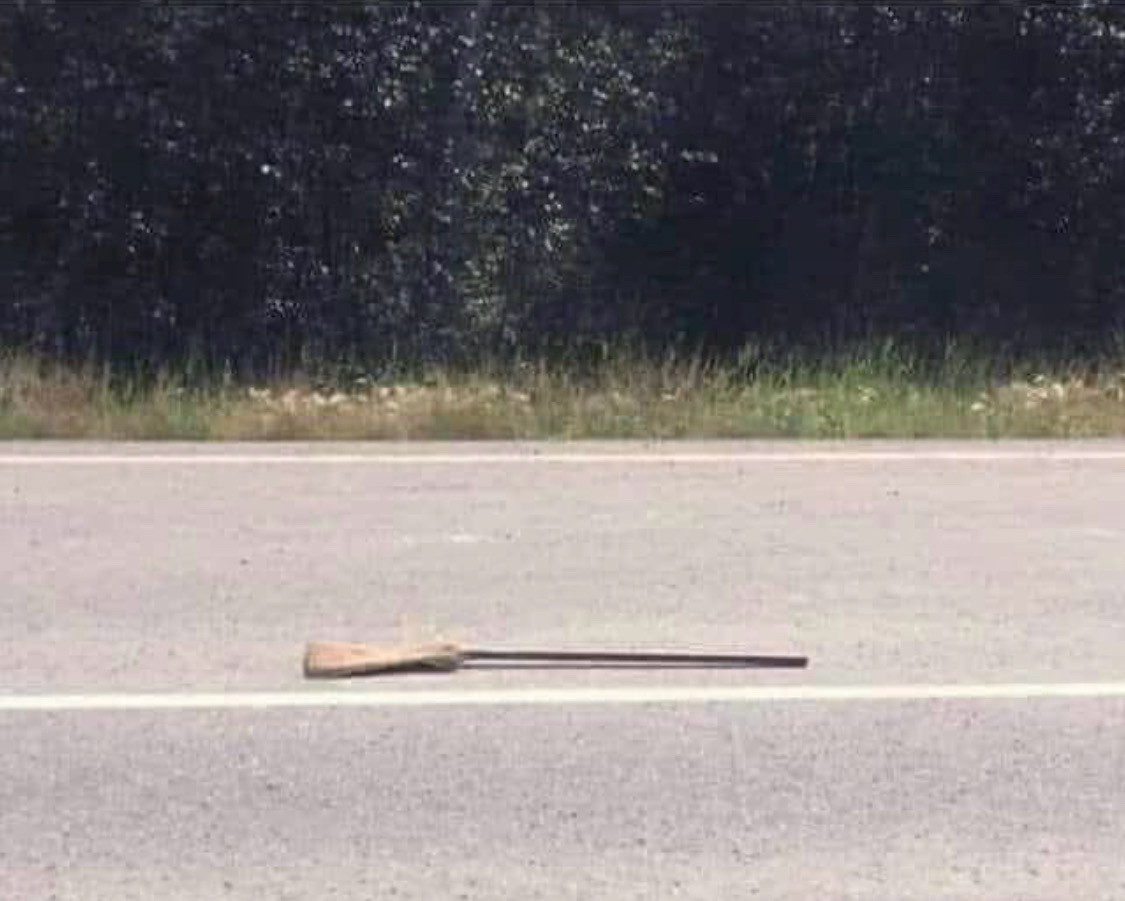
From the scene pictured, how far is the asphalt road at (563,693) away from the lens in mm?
5242

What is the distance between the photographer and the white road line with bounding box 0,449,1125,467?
11164 mm

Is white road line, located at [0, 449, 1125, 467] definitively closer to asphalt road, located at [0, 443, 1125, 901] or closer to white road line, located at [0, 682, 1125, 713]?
asphalt road, located at [0, 443, 1125, 901]

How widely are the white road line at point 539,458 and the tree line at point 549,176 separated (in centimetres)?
466

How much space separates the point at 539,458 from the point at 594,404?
1.73 meters

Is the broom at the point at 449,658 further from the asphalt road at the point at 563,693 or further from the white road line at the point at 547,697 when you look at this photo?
the white road line at the point at 547,697

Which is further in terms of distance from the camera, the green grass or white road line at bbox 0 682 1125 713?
the green grass

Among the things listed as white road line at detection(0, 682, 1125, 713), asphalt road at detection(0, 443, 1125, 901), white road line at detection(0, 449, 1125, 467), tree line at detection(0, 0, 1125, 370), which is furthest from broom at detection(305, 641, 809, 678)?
tree line at detection(0, 0, 1125, 370)

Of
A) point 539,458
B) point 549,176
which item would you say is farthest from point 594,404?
point 549,176

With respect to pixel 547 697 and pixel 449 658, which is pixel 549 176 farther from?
pixel 547 697

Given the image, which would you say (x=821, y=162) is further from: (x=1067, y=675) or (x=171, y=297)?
(x=1067, y=675)

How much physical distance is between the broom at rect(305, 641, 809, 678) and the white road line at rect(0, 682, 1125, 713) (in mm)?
227

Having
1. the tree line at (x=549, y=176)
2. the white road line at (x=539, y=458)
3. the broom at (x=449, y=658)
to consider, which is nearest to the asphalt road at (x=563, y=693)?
the broom at (x=449, y=658)

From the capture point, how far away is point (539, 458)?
11391 mm

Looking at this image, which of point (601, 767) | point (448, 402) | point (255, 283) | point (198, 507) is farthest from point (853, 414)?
point (601, 767)
